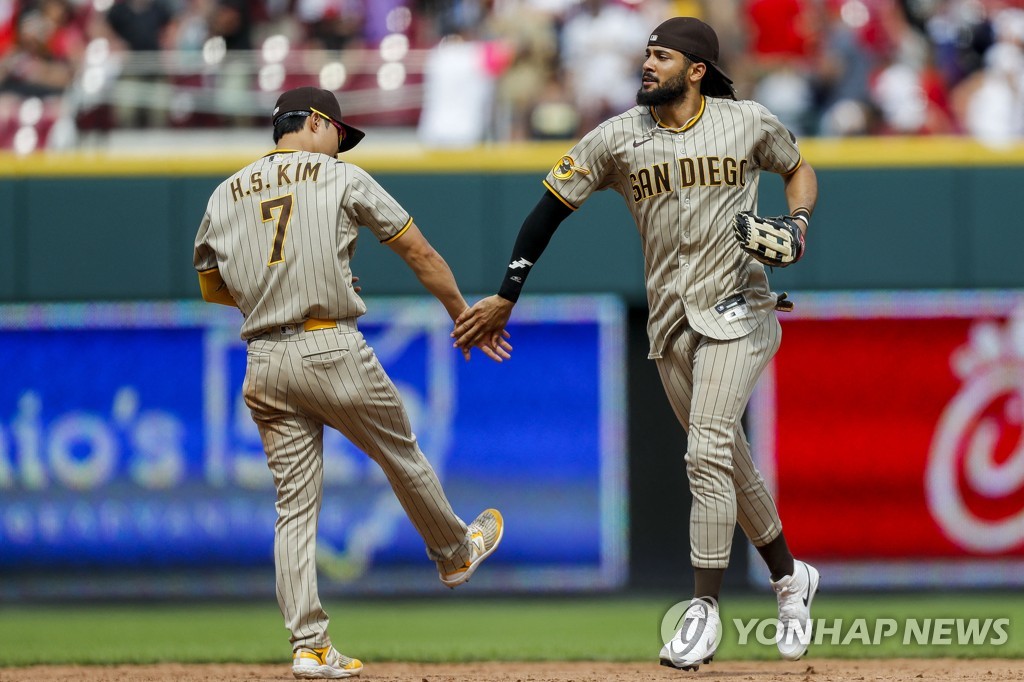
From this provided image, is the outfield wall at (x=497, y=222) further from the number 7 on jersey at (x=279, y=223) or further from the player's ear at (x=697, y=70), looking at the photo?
the number 7 on jersey at (x=279, y=223)

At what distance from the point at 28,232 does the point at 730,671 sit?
5775 mm

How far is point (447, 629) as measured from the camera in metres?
8.05

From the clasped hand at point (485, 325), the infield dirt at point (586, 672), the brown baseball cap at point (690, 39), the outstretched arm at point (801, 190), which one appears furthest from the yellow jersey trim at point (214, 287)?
the outstretched arm at point (801, 190)

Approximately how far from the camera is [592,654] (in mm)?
6672

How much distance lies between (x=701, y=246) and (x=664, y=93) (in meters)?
0.53

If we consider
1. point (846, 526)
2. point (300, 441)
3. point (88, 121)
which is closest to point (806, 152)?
point (846, 526)

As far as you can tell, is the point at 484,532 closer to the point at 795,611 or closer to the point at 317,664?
the point at 317,664

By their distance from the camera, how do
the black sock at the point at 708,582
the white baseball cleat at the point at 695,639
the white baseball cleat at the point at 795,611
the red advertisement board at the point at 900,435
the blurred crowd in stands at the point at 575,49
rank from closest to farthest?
the white baseball cleat at the point at 695,639 < the black sock at the point at 708,582 < the white baseball cleat at the point at 795,611 < the red advertisement board at the point at 900,435 < the blurred crowd in stands at the point at 575,49

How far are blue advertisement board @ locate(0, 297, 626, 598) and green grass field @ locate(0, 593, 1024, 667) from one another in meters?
0.26

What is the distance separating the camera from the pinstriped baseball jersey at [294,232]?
16.5ft

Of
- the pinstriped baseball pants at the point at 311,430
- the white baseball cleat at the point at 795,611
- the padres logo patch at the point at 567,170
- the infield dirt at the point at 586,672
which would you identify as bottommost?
the infield dirt at the point at 586,672

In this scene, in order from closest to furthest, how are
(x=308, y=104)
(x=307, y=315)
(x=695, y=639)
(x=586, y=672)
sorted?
(x=695, y=639), (x=307, y=315), (x=308, y=104), (x=586, y=672)

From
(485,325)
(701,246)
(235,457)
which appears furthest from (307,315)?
(235,457)

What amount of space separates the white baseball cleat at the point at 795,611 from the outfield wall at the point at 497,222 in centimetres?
428
